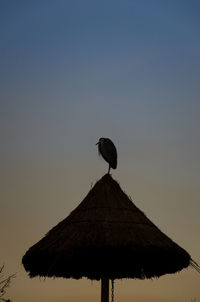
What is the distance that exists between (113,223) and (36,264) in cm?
225

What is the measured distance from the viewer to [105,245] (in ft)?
40.3

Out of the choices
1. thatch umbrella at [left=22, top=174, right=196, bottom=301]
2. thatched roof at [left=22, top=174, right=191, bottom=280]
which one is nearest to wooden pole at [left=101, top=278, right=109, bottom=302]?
thatch umbrella at [left=22, top=174, right=196, bottom=301]

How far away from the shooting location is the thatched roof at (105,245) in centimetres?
1241

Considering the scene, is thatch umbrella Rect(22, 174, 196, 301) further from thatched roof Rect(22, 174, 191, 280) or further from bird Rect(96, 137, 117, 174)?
bird Rect(96, 137, 117, 174)

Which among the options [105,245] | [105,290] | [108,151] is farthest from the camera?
[108,151]

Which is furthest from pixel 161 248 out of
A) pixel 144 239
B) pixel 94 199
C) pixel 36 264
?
pixel 36 264

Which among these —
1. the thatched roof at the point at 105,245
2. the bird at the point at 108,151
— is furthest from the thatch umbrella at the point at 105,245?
the bird at the point at 108,151

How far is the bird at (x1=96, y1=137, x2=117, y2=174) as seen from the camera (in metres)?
15.0

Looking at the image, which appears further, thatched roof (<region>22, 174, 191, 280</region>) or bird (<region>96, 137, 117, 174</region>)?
bird (<region>96, 137, 117, 174</region>)

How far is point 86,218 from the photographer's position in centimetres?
1347

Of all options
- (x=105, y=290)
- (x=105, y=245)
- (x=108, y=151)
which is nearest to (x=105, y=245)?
(x=105, y=245)

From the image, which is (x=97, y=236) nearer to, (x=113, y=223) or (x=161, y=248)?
(x=113, y=223)

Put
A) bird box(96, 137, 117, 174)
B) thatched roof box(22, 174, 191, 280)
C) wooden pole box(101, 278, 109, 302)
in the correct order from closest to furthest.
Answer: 1. thatched roof box(22, 174, 191, 280)
2. wooden pole box(101, 278, 109, 302)
3. bird box(96, 137, 117, 174)

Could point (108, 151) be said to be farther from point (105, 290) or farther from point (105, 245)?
point (105, 290)
